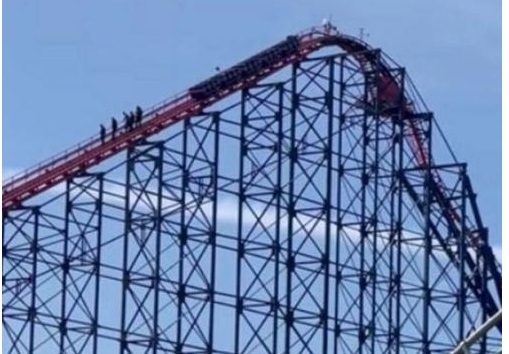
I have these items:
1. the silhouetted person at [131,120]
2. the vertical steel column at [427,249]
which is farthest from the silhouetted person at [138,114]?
the vertical steel column at [427,249]

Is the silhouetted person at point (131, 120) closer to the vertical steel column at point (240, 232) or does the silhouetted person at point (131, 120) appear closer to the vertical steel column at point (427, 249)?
the vertical steel column at point (240, 232)

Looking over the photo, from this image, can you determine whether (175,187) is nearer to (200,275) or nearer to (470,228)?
(200,275)

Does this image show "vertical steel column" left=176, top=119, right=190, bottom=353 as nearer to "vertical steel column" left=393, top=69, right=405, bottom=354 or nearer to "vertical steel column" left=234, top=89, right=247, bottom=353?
"vertical steel column" left=234, top=89, right=247, bottom=353

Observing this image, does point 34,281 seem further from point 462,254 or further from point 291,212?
point 462,254

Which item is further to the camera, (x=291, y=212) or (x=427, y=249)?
(x=427, y=249)

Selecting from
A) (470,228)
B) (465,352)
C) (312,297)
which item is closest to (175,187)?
(312,297)

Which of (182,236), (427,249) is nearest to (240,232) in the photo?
(182,236)

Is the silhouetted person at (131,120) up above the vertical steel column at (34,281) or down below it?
above

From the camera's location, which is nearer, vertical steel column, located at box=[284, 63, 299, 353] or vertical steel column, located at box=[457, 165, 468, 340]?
vertical steel column, located at box=[284, 63, 299, 353]

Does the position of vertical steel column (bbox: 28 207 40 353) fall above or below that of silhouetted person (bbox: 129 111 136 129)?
below

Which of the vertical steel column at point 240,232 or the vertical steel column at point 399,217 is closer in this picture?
the vertical steel column at point 240,232

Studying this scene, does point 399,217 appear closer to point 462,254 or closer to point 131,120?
point 462,254

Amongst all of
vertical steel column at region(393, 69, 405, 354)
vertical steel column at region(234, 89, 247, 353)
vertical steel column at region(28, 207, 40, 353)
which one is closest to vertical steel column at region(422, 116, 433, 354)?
vertical steel column at region(393, 69, 405, 354)

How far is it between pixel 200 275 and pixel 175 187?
1.57 metres
